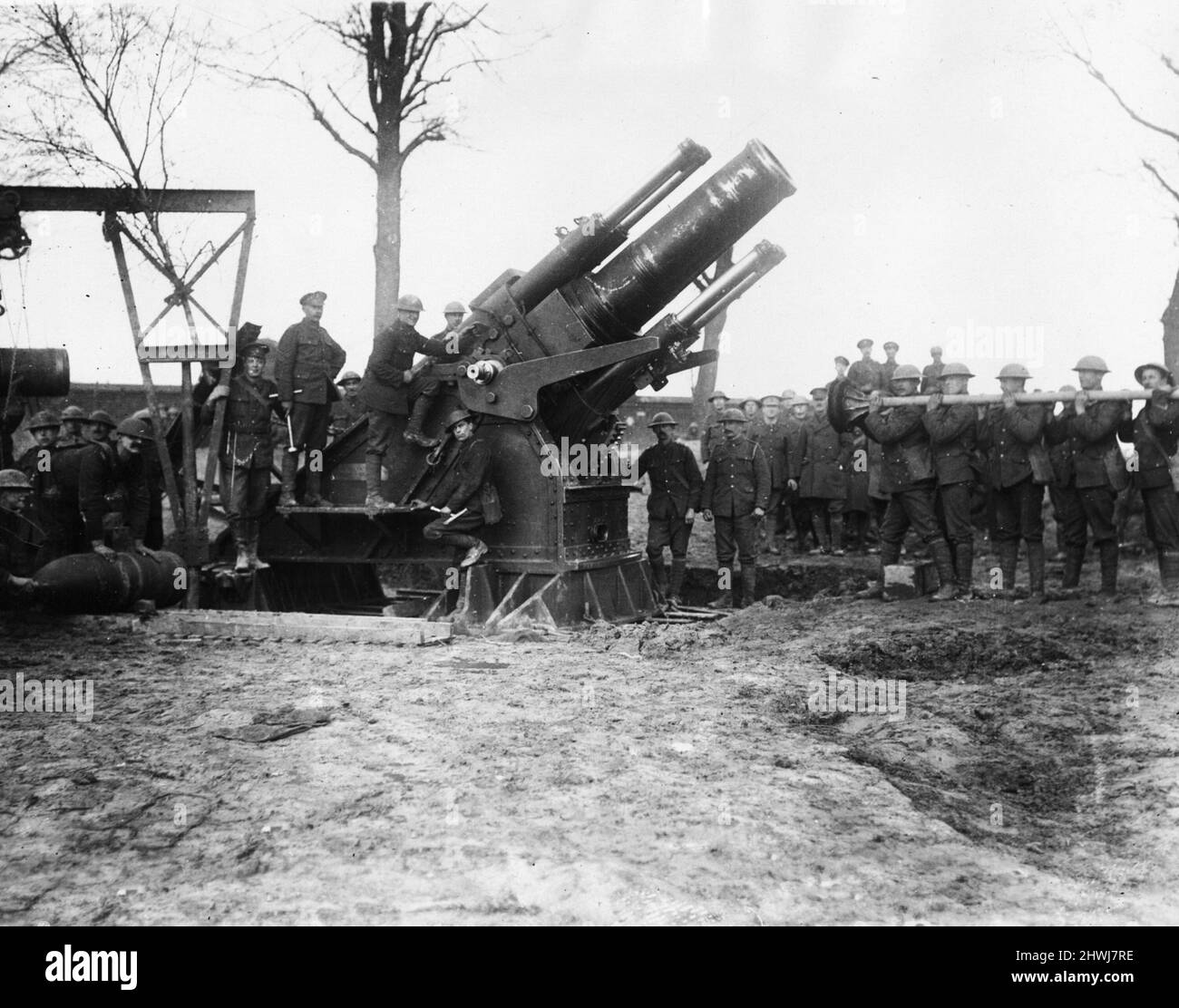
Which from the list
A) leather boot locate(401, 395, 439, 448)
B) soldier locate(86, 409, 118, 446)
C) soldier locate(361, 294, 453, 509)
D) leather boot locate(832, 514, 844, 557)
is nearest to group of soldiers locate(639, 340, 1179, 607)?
leather boot locate(832, 514, 844, 557)

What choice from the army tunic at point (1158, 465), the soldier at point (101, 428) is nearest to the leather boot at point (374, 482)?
the soldier at point (101, 428)

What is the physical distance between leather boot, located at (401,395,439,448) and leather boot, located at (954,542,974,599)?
4.26m

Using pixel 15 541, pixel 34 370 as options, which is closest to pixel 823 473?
pixel 34 370

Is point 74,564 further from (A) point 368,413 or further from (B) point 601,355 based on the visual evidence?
(B) point 601,355

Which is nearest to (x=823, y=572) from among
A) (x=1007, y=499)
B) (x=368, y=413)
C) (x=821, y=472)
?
(x=821, y=472)

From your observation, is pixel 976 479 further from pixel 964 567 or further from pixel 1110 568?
pixel 1110 568

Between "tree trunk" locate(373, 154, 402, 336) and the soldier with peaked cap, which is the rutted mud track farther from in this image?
"tree trunk" locate(373, 154, 402, 336)

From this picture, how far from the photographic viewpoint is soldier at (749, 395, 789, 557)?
1299cm

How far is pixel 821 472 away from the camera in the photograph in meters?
12.6

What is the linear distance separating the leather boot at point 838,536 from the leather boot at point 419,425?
5344 mm

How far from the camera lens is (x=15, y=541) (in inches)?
326

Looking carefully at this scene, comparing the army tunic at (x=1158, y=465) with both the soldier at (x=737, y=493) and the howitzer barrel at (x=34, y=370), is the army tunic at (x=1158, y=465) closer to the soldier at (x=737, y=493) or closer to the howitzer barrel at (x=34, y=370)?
the soldier at (x=737, y=493)

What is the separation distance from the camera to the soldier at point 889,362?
500 inches

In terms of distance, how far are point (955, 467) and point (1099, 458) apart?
1034mm
